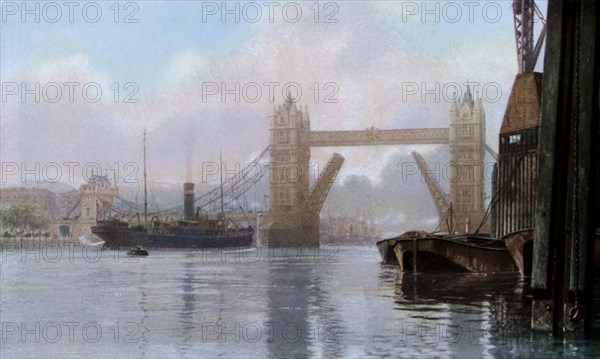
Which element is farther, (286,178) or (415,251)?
(286,178)

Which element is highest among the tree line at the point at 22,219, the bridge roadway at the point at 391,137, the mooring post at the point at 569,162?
the bridge roadway at the point at 391,137

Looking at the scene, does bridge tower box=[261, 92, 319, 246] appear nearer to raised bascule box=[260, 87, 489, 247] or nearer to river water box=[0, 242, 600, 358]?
raised bascule box=[260, 87, 489, 247]

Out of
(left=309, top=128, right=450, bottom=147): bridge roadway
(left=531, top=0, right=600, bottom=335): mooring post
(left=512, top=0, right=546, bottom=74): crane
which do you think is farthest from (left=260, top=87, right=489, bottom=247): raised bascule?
(left=531, top=0, right=600, bottom=335): mooring post

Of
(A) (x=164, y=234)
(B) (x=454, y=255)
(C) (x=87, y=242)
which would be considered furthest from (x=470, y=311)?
(C) (x=87, y=242)

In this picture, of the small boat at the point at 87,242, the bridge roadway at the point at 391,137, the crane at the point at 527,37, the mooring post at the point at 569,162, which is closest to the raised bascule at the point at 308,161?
the bridge roadway at the point at 391,137

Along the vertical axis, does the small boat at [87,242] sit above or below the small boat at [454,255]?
below

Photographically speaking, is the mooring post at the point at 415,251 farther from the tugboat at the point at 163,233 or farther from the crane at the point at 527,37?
the tugboat at the point at 163,233

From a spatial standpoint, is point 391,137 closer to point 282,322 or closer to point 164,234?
point 164,234
